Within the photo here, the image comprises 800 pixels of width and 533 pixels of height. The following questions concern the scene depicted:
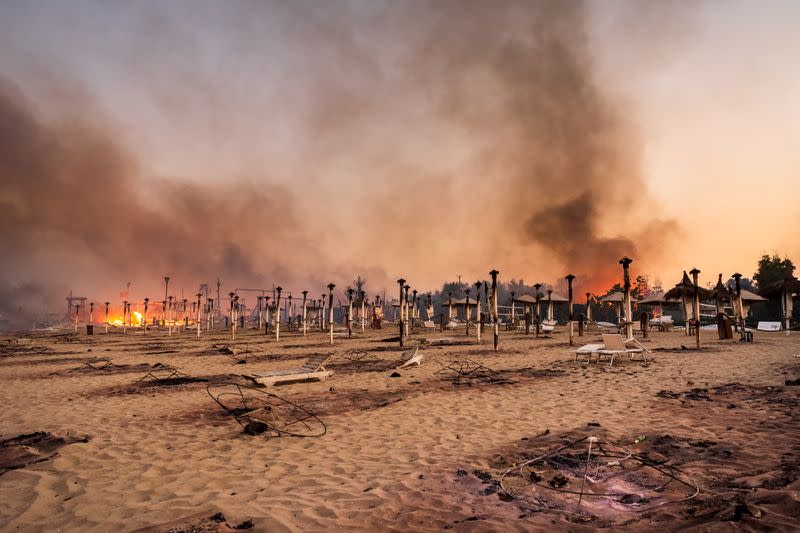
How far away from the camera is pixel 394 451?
6344mm

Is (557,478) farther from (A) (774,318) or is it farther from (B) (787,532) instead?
(A) (774,318)

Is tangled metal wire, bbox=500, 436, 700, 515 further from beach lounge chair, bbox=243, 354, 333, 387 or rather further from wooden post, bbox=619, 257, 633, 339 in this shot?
wooden post, bbox=619, 257, 633, 339

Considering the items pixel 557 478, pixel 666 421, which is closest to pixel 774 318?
pixel 666 421

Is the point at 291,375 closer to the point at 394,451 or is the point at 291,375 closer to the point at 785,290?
the point at 394,451

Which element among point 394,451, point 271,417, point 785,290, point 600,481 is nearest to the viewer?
point 600,481

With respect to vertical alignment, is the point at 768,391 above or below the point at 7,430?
above

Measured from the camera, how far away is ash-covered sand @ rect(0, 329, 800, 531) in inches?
161

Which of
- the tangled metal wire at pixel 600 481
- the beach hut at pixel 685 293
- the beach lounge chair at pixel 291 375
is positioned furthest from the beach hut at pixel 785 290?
the beach lounge chair at pixel 291 375

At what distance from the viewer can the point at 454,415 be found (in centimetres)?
845

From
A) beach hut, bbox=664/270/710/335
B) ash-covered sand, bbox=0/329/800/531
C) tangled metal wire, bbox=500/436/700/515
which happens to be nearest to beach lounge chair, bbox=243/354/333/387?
ash-covered sand, bbox=0/329/800/531

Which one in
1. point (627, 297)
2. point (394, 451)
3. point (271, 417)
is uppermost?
point (627, 297)

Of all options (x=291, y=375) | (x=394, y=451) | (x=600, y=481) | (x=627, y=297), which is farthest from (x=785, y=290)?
(x=394, y=451)

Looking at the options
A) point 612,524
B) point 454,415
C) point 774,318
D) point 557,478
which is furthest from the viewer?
point 774,318

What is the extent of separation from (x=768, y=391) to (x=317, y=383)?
11.5 m
